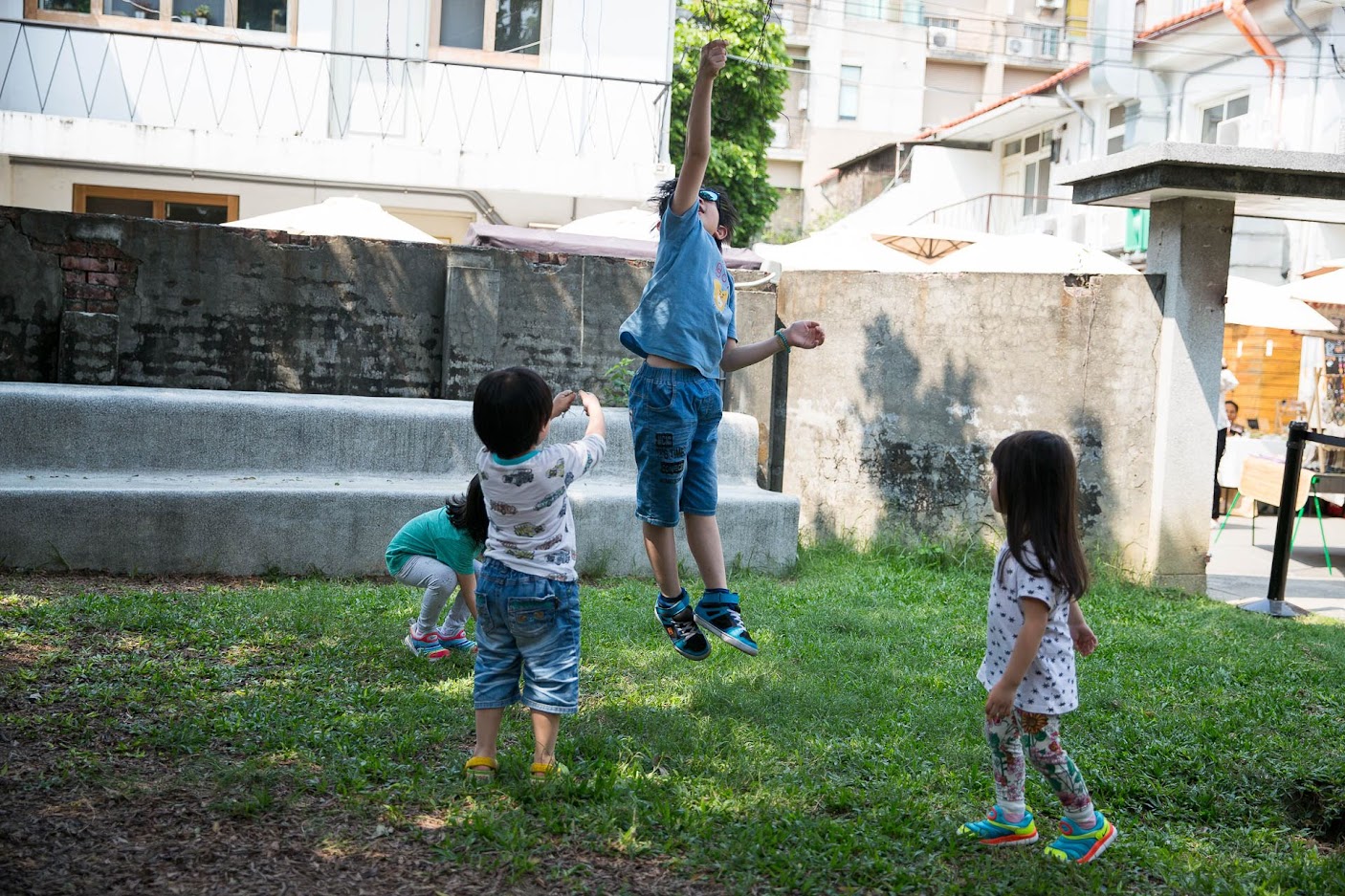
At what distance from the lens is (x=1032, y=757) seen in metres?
3.43

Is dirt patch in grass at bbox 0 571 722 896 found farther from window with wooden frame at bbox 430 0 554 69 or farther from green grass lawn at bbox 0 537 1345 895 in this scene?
window with wooden frame at bbox 430 0 554 69

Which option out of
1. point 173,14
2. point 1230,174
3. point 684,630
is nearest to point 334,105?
point 173,14

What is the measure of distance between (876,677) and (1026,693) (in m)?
1.94

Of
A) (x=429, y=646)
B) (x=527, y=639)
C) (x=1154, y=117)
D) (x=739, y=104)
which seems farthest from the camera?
(x=739, y=104)

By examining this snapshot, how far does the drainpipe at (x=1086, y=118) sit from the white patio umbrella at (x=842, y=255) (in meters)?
11.6

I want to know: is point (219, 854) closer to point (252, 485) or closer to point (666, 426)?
point (666, 426)

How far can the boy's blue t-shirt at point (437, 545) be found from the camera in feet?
16.6

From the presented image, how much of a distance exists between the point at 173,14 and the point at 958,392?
1073 centimetres

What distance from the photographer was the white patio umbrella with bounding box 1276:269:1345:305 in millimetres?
12859

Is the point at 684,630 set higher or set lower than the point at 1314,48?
lower

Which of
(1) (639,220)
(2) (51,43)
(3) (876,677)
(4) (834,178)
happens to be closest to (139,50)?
(2) (51,43)

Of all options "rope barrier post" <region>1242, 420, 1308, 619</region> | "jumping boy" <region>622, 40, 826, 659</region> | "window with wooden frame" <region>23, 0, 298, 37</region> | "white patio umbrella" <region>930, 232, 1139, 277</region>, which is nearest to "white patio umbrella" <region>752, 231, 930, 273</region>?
"white patio umbrella" <region>930, 232, 1139, 277</region>

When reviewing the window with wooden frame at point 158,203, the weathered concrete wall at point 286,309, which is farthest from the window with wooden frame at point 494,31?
the weathered concrete wall at point 286,309

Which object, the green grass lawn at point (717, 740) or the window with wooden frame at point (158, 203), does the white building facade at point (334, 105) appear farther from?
the green grass lawn at point (717, 740)
